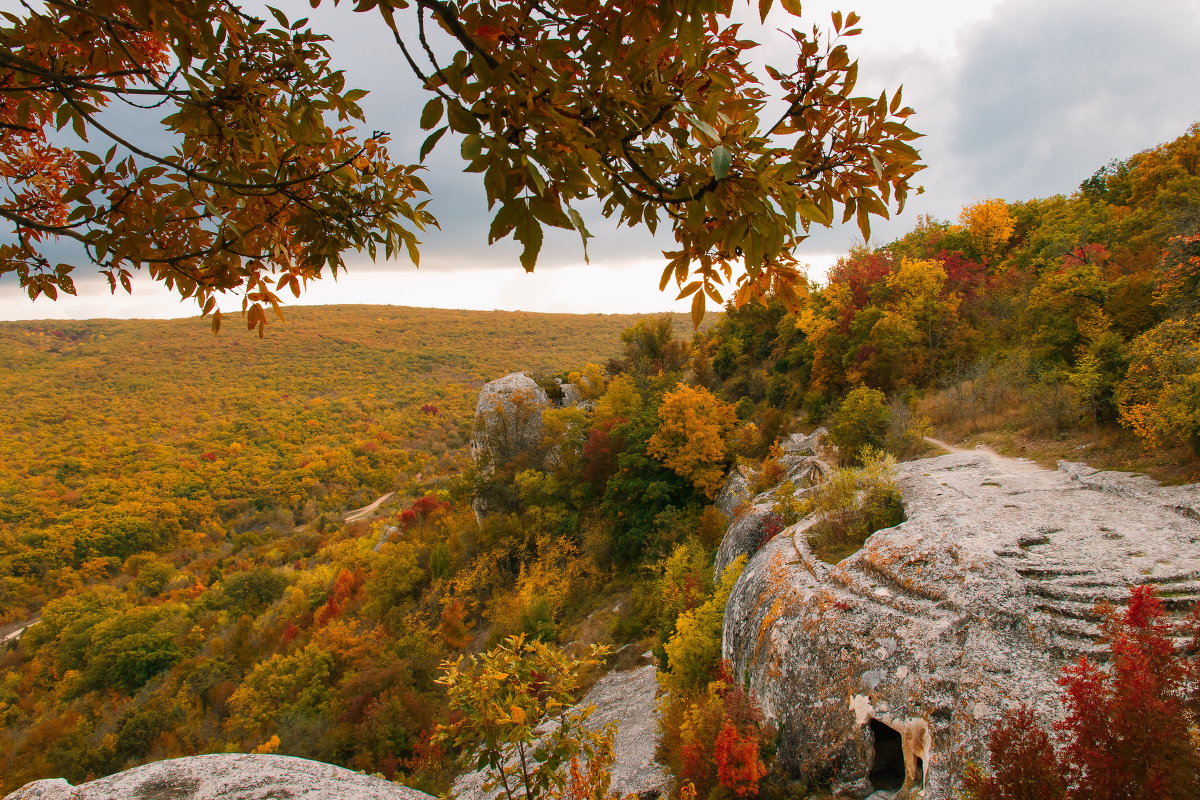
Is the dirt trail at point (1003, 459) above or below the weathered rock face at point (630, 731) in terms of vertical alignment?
above

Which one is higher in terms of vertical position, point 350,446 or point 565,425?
point 565,425

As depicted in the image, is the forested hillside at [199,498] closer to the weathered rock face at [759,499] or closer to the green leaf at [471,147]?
the weathered rock face at [759,499]

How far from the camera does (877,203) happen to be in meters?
1.28

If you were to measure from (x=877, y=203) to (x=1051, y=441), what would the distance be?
38.3 feet

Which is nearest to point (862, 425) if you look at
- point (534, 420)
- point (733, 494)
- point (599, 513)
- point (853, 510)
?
point (733, 494)

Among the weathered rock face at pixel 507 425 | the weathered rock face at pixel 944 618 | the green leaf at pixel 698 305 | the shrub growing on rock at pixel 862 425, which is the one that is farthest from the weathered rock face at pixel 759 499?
the weathered rock face at pixel 507 425

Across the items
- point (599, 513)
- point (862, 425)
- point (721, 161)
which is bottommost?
point (599, 513)

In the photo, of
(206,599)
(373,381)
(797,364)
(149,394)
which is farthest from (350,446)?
(797,364)

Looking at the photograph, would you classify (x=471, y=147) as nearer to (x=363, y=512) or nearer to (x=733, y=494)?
(x=733, y=494)

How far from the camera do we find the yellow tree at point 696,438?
51.5 feet

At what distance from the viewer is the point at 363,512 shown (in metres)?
44.0

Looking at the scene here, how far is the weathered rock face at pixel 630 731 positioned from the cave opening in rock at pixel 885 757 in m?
2.68

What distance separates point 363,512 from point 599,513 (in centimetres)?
3280

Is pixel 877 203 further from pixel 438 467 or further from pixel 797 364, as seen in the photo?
pixel 438 467
